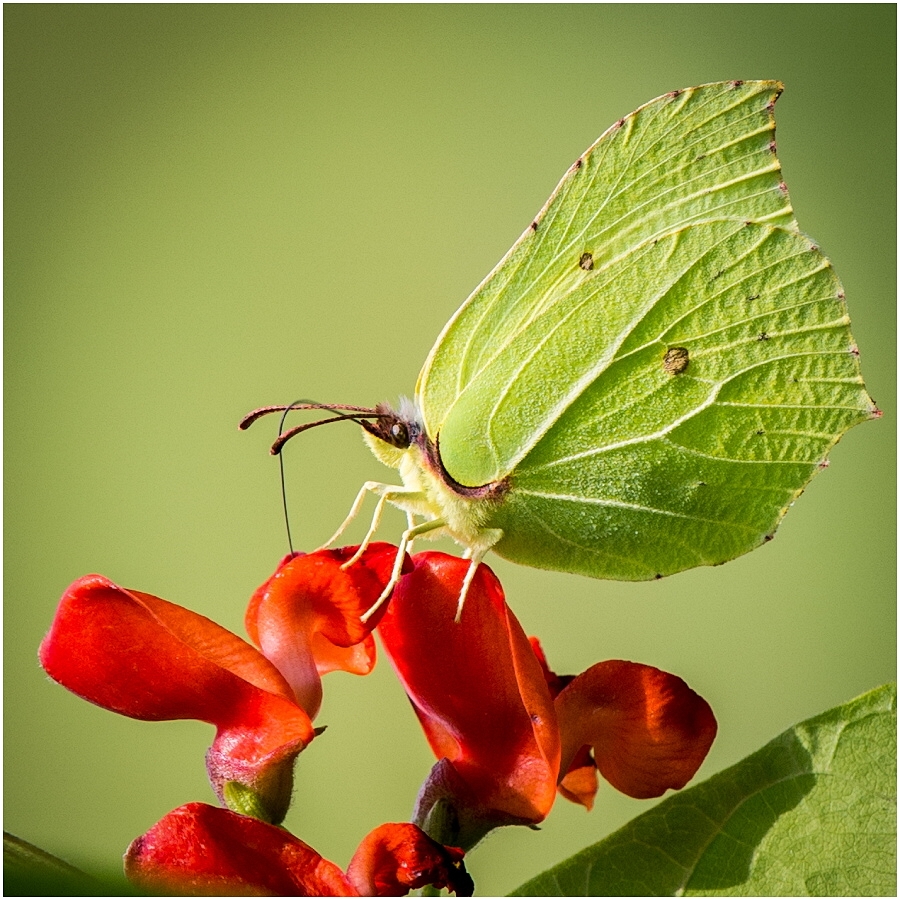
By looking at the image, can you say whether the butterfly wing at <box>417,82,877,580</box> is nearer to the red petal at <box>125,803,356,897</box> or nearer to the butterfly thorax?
the butterfly thorax

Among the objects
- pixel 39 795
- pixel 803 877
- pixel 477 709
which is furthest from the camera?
pixel 39 795

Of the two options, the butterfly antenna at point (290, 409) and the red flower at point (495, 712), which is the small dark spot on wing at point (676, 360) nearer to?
the butterfly antenna at point (290, 409)

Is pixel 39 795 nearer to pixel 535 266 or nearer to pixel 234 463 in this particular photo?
pixel 234 463

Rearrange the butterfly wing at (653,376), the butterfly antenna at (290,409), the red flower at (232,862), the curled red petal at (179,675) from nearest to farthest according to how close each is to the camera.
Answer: the red flower at (232,862), the curled red petal at (179,675), the butterfly antenna at (290,409), the butterfly wing at (653,376)

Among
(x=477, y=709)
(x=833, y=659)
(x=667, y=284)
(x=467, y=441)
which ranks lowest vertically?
(x=833, y=659)

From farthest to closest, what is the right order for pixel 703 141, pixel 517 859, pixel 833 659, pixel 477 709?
1. pixel 833 659
2. pixel 517 859
3. pixel 703 141
4. pixel 477 709

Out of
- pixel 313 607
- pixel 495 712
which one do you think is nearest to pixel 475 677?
pixel 495 712

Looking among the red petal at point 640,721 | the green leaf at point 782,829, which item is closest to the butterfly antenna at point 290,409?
the red petal at point 640,721

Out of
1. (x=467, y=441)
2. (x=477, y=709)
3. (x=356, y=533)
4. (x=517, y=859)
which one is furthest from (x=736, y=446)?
(x=356, y=533)
